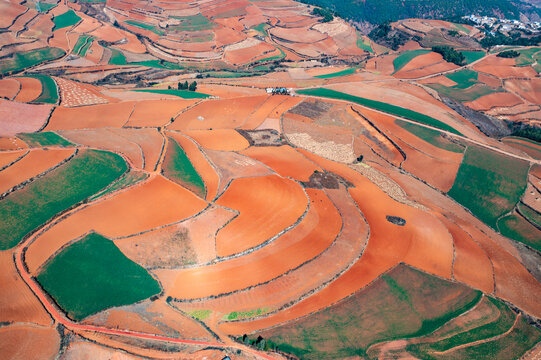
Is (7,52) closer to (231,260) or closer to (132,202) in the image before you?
(132,202)

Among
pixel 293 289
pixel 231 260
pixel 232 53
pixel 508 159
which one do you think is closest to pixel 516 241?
pixel 508 159

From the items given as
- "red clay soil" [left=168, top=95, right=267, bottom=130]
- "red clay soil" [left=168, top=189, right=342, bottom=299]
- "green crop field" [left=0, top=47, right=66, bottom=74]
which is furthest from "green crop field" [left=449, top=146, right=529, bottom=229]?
"green crop field" [left=0, top=47, right=66, bottom=74]

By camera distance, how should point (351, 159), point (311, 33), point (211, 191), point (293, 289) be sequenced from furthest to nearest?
1. point (311, 33)
2. point (351, 159)
3. point (211, 191)
4. point (293, 289)

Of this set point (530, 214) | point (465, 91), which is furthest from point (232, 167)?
point (465, 91)

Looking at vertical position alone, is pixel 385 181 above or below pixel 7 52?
below

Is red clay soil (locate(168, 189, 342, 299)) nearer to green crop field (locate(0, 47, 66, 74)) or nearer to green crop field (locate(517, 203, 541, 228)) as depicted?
green crop field (locate(517, 203, 541, 228))

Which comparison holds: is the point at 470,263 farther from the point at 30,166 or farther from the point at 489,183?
the point at 30,166
